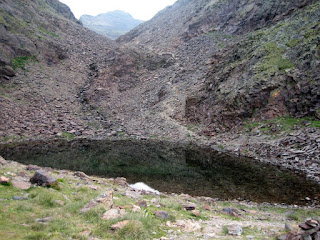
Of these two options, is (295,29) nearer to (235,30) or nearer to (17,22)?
(235,30)

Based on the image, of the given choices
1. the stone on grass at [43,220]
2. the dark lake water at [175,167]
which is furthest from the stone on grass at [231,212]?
the stone on grass at [43,220]

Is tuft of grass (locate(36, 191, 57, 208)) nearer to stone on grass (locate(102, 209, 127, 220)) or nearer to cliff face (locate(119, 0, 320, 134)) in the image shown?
stone on grass (locate(102, 209, 127, 220))

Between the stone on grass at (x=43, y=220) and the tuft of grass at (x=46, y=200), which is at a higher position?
the tuft of grass at (x=46, y=200)

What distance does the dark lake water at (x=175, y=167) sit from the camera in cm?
1911

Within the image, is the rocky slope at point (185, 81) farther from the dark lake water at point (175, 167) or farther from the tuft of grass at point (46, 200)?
the tuft of grass at point (46, 200)

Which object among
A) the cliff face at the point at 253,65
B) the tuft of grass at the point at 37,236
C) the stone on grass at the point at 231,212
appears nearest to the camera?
the tuft of grass at the point at 37,236

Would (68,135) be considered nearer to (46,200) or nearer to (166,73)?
(166,73)

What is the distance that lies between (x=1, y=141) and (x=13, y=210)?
1229 inches

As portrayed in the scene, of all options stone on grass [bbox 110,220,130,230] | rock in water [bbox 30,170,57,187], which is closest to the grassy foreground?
stone on grass [bbox 110,220,130,230]

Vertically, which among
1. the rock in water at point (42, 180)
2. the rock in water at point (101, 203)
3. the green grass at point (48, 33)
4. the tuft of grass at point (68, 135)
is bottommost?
the rock in water at point (101, 203)

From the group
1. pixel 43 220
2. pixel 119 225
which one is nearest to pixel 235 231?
pixel 119 225

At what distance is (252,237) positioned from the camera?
8867mm

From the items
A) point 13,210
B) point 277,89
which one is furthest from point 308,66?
point 13,210

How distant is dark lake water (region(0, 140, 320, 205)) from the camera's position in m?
19.1
